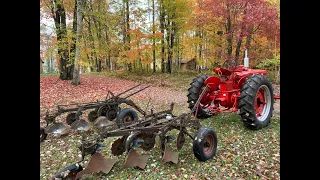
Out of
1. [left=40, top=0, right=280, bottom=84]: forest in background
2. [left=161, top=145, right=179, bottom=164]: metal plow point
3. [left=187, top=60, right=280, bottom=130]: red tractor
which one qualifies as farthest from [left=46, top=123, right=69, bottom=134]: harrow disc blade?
[left=40, top=0, right=280, bottom=84]: forest in background

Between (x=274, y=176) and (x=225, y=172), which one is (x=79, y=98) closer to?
(x=225, y=172)

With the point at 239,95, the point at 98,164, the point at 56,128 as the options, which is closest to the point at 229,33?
the point at 239,95

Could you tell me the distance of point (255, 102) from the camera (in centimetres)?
472

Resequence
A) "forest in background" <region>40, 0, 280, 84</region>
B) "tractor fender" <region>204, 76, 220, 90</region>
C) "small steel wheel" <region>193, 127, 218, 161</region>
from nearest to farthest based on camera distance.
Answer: "small steel wheel" <region>193, 127, 218, 161</region>
"tractor fender" <region>204, 76, 220, 90</region>
"forest in background" <region>40, 0, 280, 84</region>

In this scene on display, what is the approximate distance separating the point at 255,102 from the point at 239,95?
0.42 meters

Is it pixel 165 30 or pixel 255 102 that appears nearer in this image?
pixel 255 102

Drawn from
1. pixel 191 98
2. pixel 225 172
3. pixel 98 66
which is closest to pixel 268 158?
pixel 225 172

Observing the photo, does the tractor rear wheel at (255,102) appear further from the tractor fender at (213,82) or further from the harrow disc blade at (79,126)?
the harrow disc blade at (79,126)

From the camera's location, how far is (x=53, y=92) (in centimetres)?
950

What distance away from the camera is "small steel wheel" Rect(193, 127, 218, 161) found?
3.45 meters

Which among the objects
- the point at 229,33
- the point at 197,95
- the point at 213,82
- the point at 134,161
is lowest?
the point at 134,161

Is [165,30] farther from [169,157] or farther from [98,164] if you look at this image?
[98,164]

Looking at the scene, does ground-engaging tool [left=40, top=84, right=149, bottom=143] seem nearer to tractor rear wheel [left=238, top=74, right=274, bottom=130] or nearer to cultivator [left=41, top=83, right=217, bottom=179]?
cultivator [left=41, top=83, right=217, bottom=179]
